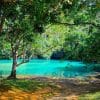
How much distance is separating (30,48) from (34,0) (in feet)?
70.7

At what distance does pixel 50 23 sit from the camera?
68.8 feet

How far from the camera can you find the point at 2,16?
20328mm

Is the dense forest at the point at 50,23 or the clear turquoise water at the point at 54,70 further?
the clear turquoise water at the point at 54,70

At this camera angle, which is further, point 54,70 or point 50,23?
point 54,70

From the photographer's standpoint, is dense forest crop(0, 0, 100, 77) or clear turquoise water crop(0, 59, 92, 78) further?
clear turquoise water crop(0, 59, 92, 78)

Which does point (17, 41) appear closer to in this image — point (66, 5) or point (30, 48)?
point (30, 48)

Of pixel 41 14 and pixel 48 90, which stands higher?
pixel 41 14

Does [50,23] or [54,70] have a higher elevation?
[50,23]

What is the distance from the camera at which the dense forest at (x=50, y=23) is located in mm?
18797

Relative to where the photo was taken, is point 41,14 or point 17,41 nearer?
Answer: point 41,14

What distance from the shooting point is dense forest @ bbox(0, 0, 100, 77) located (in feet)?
61.7

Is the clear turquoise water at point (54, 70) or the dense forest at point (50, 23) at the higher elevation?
the dense forest at point (50, 23)

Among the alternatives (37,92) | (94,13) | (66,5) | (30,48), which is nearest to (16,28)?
(37,92)

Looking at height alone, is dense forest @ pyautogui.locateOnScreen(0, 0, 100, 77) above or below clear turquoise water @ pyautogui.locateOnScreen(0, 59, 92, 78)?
above
